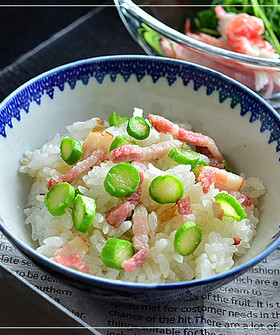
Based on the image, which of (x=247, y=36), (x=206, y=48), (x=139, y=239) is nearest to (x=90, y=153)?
(x=139, y=239)

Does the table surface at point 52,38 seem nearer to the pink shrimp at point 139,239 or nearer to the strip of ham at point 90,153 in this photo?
the strip of ham at point 90,153

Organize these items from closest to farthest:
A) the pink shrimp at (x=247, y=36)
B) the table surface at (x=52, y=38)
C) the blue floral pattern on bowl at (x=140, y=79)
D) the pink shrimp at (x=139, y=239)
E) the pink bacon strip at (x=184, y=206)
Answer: the pink shrimp at (x=139, y=239), the pink bacon strip at (x=184, y=206), the blue floral pattern on bowl at (x=140, y=79), the pink shrimp at (x=247, y=36), the table surface at (x=52, y=38)

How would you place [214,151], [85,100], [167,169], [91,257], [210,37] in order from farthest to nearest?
1. [210,37]
2. [85,100]
3. [214,151]
4. [167,169]
5. [91,257]

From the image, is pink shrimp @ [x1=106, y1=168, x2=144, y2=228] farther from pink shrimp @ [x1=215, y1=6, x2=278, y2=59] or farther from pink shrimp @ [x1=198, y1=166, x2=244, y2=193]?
pink shrimp @ [x1=215, y1=6, x2=278, y2=59]

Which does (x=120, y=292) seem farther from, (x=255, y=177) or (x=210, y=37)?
(x=210, y=37)

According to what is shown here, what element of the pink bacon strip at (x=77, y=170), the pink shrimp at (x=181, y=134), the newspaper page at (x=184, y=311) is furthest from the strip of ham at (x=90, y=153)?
the newspaper page at (x=184, y=311)

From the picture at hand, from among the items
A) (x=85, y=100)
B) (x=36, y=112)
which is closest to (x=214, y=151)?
(x=85, y=100)
